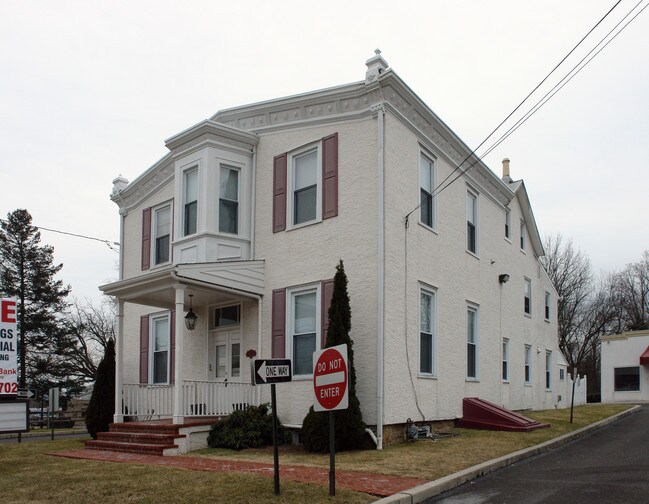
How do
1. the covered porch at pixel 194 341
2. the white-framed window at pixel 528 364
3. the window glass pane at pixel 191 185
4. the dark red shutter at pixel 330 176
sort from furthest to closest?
the white-framed window at pixel 528 364 → the window glass pane at pixel 191 185 → the dark red shutter at pixel 330 176 → the covered porch at pixel 194 341

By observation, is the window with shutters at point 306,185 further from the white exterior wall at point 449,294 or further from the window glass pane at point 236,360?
the window glass pane at point 236,360

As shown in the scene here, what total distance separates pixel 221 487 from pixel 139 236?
12.0m

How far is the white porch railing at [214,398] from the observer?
545 inches

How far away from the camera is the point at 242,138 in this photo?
1563 cm

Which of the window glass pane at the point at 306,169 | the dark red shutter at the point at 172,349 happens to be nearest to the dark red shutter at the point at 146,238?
the dark red shutter at the point at 172,349

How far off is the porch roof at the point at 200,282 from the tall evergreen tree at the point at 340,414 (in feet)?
9.05

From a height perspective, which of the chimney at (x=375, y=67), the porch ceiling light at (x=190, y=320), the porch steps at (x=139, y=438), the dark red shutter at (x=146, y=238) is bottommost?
the porch steps at (x=139, y=438)

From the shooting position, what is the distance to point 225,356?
52.1 ft

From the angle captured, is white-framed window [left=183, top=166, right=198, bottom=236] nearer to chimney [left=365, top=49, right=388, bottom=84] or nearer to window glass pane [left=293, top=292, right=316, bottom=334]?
window glass pane [left=293, top=292, right=316, bottom=334]

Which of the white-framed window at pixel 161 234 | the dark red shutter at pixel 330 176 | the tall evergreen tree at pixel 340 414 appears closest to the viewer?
the tall evergreen tree at pixel 340 414

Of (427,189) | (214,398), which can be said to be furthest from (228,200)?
(427,189)

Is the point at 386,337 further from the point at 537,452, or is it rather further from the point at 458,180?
the point at 458,180

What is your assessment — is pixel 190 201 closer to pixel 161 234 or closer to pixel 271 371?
pixel 161 234

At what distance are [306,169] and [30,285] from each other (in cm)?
3568
